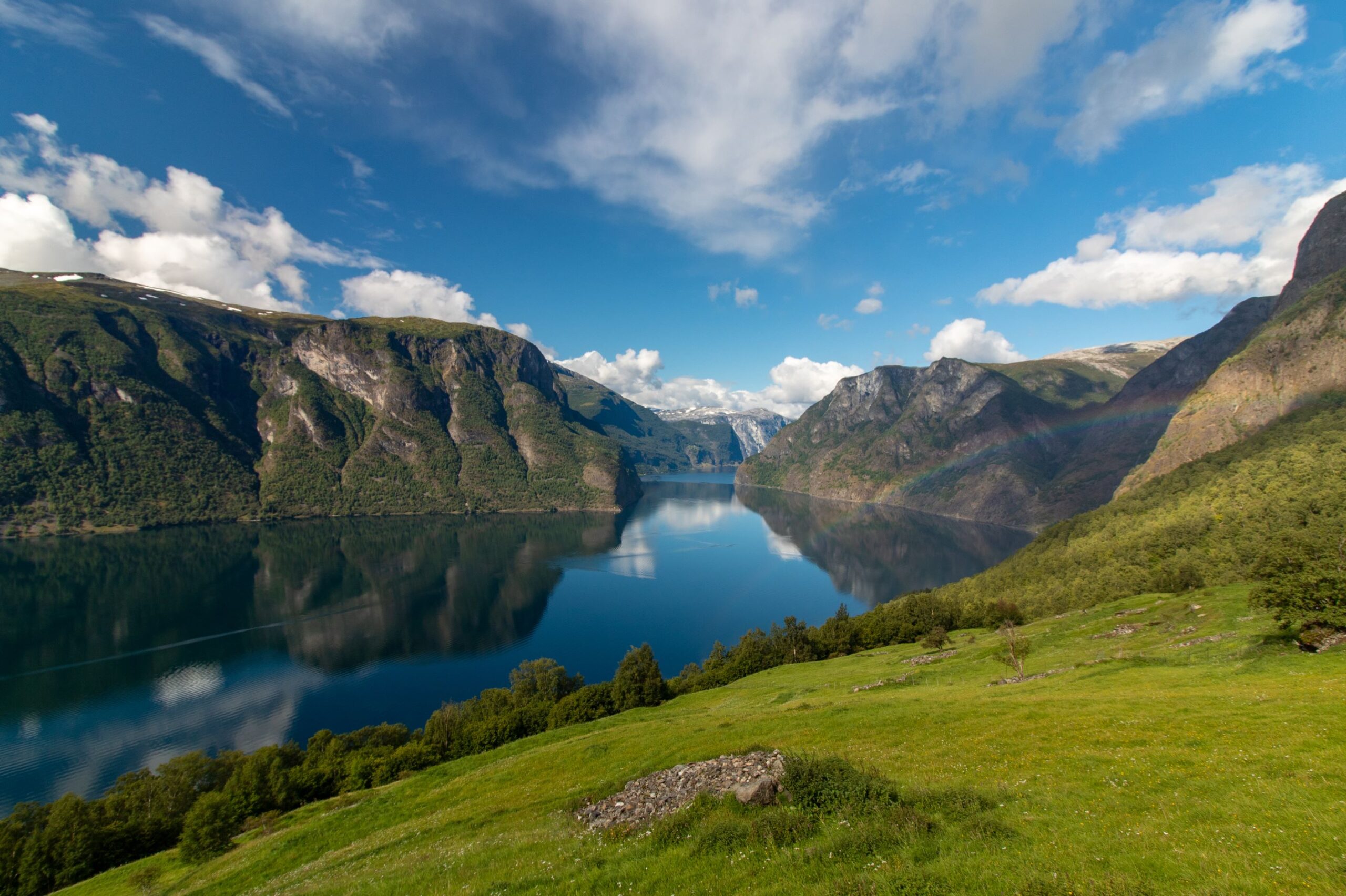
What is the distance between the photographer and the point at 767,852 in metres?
12.1

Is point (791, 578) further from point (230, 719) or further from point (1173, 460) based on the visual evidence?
point (230, 719)

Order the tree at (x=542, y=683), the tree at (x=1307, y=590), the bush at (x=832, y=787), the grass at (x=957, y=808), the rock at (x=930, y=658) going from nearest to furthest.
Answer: the grass at (x=957, y=808), the bush at (x=832, y=787), the tree at (x=1307, y=590), the rock at (x=930, y=658), the tree at (x=542, y=683)

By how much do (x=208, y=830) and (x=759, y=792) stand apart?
1738 inches

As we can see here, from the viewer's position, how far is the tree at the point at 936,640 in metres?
57.6

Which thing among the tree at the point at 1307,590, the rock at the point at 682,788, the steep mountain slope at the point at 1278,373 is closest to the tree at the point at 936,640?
the tree at the point at 1307,590

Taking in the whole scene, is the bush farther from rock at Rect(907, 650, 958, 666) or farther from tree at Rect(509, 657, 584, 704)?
tree at Rect(509, 657, 584, 704)

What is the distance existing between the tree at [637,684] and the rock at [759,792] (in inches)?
1933

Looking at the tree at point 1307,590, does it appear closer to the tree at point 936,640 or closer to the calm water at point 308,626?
the tree at point 936,640

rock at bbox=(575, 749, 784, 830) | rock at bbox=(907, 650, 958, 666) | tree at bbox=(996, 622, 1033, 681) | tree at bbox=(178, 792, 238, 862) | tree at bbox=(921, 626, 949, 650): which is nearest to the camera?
rock at bbox=(575, 749, 784, 830)

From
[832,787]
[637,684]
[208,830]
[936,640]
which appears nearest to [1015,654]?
[936,640]

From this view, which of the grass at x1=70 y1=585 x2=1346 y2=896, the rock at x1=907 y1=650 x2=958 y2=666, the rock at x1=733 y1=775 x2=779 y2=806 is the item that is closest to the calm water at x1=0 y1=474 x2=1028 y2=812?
the grass at x1=70 y1=585 x2=1346 y2=896

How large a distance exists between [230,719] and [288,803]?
2020 inches

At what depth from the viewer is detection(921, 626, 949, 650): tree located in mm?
57594

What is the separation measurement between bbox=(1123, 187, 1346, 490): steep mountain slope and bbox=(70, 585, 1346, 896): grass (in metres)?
138
